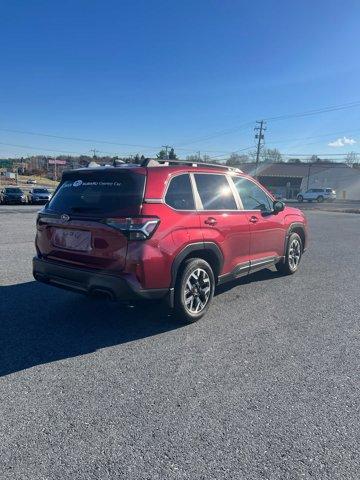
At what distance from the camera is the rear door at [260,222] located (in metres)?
5.76

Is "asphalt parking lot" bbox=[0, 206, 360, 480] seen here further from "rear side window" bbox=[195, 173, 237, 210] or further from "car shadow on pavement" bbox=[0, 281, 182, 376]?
"rear side window" bbox=[195, 173, 237, 210]

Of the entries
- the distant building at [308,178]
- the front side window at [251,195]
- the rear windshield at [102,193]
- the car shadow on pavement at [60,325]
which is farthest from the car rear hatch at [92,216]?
the distant building at [308,178]

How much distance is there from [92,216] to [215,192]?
1771mm

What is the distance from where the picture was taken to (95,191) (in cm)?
432

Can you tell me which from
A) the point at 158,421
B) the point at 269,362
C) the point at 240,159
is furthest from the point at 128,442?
the point at 240,159

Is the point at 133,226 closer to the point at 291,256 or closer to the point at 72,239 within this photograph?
the point at 72,239

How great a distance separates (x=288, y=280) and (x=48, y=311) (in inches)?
164

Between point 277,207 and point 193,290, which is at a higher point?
point 277,207

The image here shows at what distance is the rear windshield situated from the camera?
407 centimetres

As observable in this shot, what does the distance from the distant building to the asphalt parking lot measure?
75818 mm

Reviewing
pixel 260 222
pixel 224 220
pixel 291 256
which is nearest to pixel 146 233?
pixel 224 220

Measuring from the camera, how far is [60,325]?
454 centimetres

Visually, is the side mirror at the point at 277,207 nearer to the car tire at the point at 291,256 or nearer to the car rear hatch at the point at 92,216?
the car tire at the point at 291,256

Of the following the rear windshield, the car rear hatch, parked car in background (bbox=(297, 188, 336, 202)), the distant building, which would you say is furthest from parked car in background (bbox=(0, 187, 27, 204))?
the distant building
